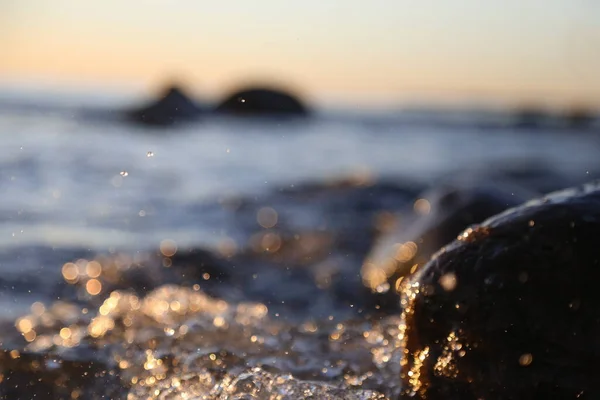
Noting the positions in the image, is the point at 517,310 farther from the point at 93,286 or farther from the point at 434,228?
the point at 93,286

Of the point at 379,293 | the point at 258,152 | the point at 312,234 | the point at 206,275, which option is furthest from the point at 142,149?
the point at 379,293

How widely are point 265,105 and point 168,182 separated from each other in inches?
1106

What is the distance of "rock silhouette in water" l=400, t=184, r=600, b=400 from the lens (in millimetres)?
2289

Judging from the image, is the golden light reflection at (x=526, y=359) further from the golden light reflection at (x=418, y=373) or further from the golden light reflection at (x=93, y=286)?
the golden light reflection at (x=93, y=286)

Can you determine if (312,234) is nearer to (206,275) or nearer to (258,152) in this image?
(206,275)

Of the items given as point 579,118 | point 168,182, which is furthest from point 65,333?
point 579,118

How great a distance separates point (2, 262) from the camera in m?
6.18

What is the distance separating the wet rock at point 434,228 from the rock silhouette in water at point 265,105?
3134 cm

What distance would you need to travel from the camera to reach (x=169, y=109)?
2242cm

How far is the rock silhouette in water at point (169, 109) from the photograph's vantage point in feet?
67.6

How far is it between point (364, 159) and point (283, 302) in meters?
15.2

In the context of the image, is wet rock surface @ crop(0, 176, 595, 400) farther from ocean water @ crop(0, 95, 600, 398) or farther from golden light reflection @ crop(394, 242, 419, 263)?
golden light reflection @ crop(394, 242, 419, 263)

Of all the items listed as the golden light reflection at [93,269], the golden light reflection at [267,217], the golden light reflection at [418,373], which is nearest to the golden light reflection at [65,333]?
the golden light reflection at [418,373]

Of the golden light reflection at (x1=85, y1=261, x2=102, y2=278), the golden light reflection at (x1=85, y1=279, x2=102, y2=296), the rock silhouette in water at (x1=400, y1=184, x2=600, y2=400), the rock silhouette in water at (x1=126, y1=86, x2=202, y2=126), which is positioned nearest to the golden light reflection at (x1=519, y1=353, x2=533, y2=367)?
the rock silhouette in water at (x1=400, y1=184, x2=600, y2=400)
